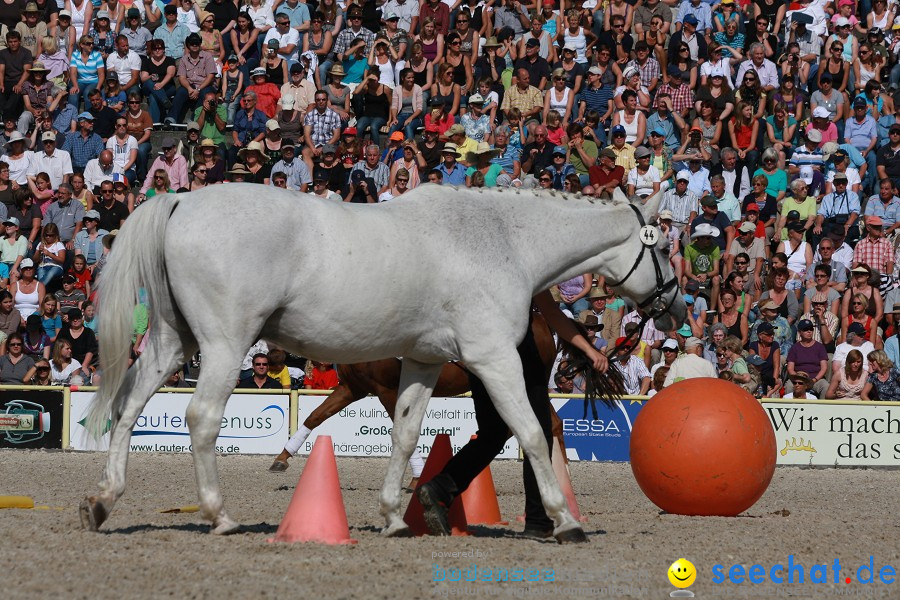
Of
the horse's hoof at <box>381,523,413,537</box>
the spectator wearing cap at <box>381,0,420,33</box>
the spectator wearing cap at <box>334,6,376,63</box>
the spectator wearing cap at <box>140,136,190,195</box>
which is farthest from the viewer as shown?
the spectator wearing cap at <box>381,0,420,33</box>

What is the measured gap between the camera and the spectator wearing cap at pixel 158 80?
2319 cm

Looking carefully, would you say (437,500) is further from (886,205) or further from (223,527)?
(886,205)

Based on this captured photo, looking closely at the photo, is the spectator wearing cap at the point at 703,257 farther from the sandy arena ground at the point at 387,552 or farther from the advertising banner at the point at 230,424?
the sandy arena ground at the point at 387,552

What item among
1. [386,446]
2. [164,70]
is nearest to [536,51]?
[164,70]

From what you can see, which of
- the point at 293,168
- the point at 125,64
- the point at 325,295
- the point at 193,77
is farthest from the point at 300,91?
the point at 325,295

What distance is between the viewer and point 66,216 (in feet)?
68.2

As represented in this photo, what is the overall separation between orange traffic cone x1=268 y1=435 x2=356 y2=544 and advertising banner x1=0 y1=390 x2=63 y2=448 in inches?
422

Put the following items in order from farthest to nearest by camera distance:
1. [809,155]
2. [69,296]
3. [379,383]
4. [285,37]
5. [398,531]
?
[285,37] → [809,155] → [69,296] → [379,383] → [398,531]

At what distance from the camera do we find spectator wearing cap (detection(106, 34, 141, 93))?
23219 millimetres

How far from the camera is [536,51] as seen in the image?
23.1 meters

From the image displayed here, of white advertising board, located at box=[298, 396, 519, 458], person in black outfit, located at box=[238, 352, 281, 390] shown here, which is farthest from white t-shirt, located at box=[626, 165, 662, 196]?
person in black outfit, located at box=[238, 352, 281, 390]

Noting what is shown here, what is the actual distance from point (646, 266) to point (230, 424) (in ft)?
32.8

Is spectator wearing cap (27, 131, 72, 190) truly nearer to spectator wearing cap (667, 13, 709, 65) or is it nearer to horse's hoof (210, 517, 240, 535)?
spectator wearing cap (667, 13, 709, 65)

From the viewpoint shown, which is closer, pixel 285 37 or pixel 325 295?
pixel 325 295
